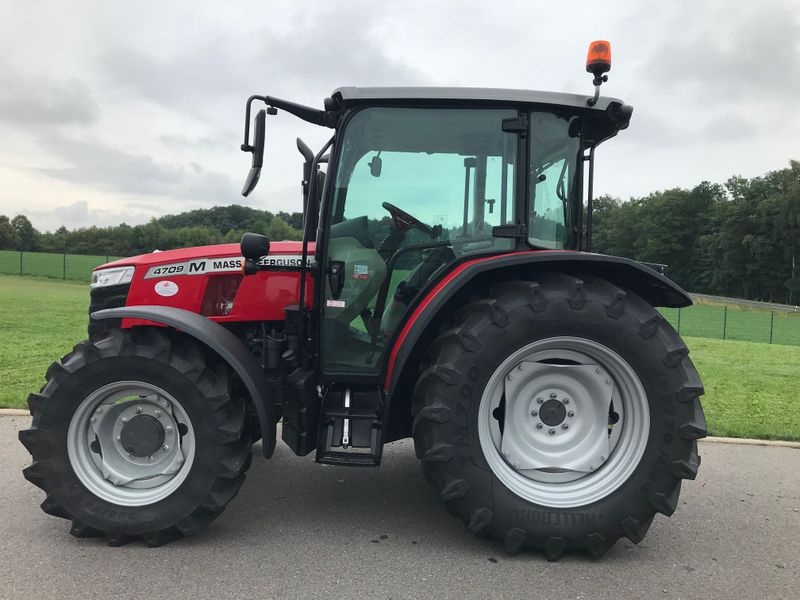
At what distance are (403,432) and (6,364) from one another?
20.1 feet

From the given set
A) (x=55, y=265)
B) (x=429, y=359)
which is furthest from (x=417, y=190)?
(x=55, y=265)

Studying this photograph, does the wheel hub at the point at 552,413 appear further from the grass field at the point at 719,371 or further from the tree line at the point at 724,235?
the tree line at the point at 724,235

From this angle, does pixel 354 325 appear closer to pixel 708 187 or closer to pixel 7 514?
pixel 7 514

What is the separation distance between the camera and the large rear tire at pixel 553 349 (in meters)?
2.65

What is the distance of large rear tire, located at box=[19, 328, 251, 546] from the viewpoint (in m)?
2.72

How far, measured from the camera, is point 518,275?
2.86m

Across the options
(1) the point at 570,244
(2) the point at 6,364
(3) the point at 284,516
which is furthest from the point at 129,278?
(2) the point at 6,364

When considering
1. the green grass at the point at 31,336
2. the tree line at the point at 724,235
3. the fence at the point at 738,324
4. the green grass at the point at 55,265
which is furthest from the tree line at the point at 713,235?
the green grass at the point at 31,336

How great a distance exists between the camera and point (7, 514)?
119 inches

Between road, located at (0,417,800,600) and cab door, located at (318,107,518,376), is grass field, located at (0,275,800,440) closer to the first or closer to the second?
road, located at (0,417,800,600)

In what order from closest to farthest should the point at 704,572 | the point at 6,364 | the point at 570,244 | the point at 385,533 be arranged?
the point at 704,572 < the point at 385,533 < the point at 570,244 < the point at 6,364

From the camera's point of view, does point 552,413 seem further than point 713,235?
No

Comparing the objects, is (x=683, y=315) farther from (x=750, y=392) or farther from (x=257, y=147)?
(x=257, y=147)

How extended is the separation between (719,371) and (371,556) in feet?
22.8
